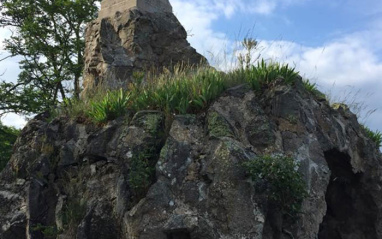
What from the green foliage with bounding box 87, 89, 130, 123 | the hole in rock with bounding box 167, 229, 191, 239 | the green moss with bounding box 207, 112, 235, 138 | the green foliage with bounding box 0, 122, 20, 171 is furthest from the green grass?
the green foliage with bounding box 0, 122, 20, 171

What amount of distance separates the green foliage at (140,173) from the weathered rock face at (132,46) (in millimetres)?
4614

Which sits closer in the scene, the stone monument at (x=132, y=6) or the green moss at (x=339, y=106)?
the green moss at (x=339, y=106)

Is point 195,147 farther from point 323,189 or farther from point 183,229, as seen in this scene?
point 323,189

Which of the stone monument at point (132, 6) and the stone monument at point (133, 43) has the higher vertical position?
the stone monument at point (132, 6)

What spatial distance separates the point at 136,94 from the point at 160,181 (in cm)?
290

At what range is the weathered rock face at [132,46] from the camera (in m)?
12.8

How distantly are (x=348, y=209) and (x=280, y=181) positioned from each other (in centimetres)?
480

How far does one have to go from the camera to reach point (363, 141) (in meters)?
10.8

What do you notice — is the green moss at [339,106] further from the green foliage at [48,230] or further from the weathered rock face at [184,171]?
the green foliage at [48,230]

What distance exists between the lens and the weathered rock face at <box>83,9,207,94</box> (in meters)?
12.8

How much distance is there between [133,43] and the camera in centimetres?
1293

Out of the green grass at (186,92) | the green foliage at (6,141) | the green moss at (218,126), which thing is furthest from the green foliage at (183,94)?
the green foliage at (6,141)

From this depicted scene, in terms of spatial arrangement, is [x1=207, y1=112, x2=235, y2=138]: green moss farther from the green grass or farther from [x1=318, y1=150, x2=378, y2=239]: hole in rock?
[x1=318, y1=150, x2=378, y2=239]: hole in rock

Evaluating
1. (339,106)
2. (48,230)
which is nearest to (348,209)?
(339,106)
